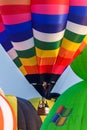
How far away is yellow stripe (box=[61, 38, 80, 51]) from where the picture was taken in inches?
148

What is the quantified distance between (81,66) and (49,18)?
2045mm

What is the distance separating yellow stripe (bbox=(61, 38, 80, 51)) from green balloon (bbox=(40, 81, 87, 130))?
7.04ft

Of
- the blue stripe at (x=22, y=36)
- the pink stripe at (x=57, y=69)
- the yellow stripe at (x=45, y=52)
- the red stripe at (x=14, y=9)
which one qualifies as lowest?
the pink stripe at (x=57, y=69)

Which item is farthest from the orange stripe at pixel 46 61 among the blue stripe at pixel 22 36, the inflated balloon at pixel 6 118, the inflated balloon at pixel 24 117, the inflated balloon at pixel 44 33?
the inflated balloon at pixel 6 118

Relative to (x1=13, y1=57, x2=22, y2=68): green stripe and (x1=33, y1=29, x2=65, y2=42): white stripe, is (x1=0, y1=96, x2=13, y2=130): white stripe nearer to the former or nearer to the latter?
(x1=33, y1=29, x2=65, y2=42): white stripe

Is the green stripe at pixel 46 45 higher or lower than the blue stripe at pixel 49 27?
lower

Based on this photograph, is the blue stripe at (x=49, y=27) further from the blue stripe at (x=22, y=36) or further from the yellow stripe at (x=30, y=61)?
the yellow stripe at (x=30, y=61)

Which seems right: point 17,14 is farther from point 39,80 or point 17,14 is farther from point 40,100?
point 40,100

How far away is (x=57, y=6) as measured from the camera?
3.53 metres

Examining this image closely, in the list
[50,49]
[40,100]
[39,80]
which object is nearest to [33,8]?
[50,49]

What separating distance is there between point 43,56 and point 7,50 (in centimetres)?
58

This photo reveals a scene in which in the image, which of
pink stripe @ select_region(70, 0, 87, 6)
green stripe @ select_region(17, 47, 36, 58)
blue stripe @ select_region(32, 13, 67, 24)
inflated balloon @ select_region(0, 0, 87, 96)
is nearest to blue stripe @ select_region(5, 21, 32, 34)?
inflated balloon @ select_region(0, 0, 87, 96)

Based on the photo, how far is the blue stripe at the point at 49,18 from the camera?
11.6ft

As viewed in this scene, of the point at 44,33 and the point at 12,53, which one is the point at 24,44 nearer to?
the point at 44,33
